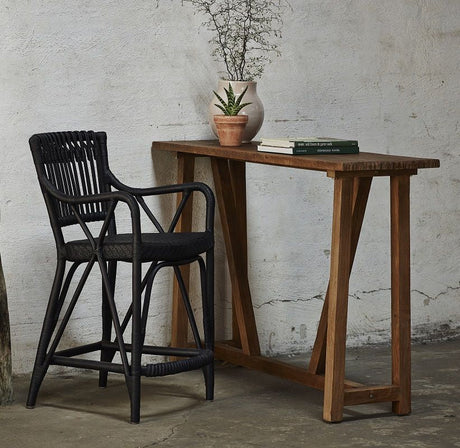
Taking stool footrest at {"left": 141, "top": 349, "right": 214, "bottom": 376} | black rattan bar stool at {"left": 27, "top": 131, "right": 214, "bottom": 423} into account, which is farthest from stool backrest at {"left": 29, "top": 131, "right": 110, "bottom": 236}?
stool footrest at {"left": 141, "top": 349, "right": 214, "bottom": 376}

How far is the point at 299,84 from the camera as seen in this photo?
499cm

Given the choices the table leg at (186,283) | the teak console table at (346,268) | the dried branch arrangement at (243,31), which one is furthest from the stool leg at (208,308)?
the dried branch arrangement at (243,31)

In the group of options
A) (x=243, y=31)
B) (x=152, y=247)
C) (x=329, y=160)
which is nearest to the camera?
(x=329, y=160)

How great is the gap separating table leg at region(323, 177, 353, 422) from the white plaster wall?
121cm

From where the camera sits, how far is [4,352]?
13.1ft

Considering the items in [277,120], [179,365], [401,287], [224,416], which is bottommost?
[224,416]

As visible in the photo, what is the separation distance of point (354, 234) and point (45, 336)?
124 centimetres

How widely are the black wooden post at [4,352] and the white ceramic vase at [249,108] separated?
1146 mm

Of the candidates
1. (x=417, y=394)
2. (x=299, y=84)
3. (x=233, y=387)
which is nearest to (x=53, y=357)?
(x=233, y=387)

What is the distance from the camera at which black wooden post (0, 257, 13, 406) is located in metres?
3.96

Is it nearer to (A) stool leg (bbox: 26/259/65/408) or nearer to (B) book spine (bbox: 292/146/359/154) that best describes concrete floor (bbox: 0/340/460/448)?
(A) stool leg (bbox: 26/259/65/408)

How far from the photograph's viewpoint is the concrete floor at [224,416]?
360 centimetres

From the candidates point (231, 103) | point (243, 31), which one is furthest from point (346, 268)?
point (243, 31)

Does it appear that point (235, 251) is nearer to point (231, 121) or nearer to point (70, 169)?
point (231, 121)
